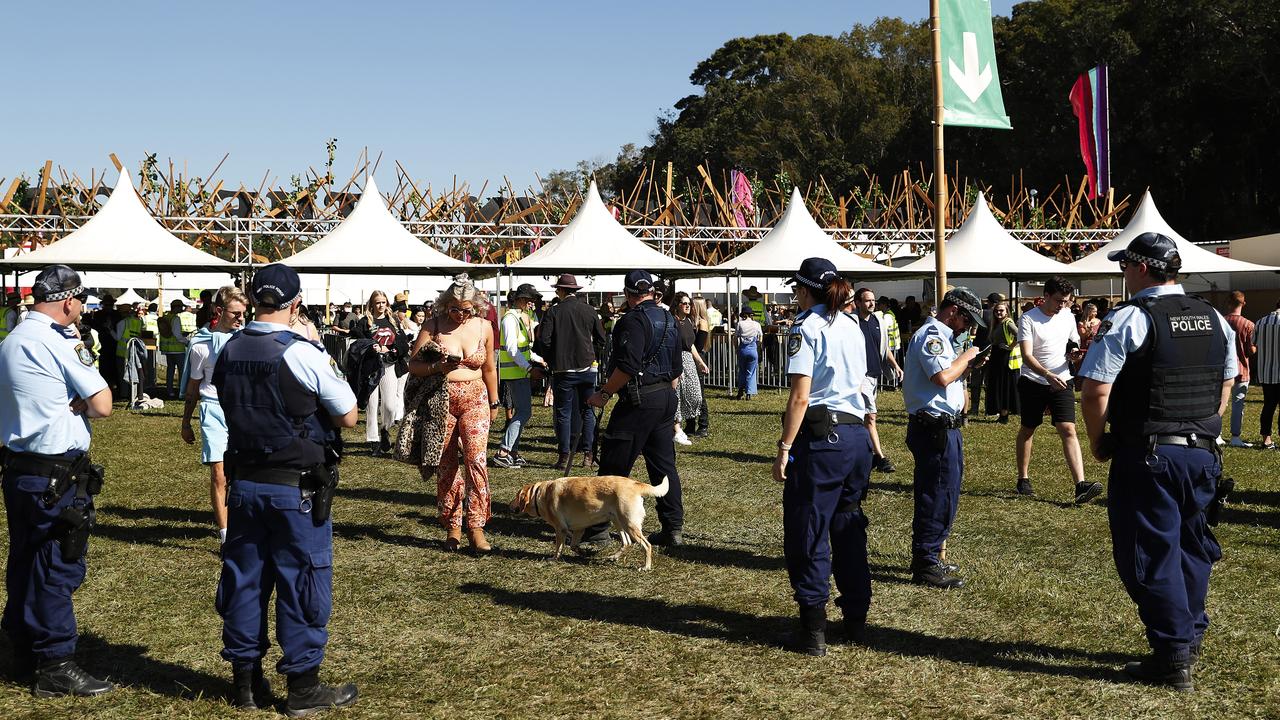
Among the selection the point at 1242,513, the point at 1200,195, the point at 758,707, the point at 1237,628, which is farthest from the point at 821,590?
the point at 1200,195

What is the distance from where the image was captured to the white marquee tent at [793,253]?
68.5 feet

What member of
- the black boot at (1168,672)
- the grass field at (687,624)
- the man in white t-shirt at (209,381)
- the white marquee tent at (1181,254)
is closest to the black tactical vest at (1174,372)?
the black boot at (1168,672)

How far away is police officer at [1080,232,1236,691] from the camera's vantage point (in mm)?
4613

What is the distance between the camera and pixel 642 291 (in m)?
7.45

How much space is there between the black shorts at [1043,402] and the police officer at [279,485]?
651cm

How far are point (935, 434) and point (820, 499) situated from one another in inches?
63.0

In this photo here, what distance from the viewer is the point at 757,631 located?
569 cm

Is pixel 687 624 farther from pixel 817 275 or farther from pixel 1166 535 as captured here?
pixel 1166 535

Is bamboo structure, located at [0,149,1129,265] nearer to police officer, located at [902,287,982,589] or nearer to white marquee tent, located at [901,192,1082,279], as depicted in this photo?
white marquee tent, located at [901,192,1082,279]

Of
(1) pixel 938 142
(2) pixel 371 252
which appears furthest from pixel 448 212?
(1) pixel 938 142

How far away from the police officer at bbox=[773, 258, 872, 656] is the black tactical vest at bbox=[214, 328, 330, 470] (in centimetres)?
215

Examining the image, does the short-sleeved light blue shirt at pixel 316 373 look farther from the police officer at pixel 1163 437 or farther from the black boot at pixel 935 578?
the black boot at pixel 935 578

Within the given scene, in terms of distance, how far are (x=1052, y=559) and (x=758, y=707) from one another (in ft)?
11.1

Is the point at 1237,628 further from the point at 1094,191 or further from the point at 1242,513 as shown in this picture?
the point at 1094,191
